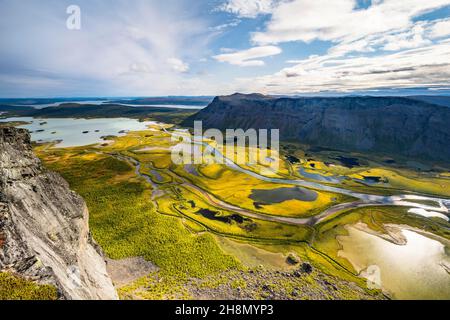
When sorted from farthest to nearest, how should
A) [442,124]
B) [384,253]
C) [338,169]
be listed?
[442,124]
[338,169]
[384,253]

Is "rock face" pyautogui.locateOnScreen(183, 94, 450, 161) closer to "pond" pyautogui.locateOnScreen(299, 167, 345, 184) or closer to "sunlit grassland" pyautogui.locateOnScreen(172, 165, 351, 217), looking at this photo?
"pond" pyautogui.locateOnScreen(299, 167, 345, 184)

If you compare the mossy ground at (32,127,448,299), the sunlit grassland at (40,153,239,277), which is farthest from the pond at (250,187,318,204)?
the sunlit grassland at (40,153,239,277)

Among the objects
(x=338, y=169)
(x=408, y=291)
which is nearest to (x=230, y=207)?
(x=408, y=291)

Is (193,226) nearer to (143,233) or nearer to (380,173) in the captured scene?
(143,233)

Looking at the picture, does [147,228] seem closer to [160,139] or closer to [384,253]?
[384,253]

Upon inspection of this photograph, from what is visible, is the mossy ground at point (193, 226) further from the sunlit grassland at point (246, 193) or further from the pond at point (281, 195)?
the pond at point (281, 195)

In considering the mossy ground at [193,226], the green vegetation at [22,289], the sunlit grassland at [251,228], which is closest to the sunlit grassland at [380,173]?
the mossy ground at [193,226]
